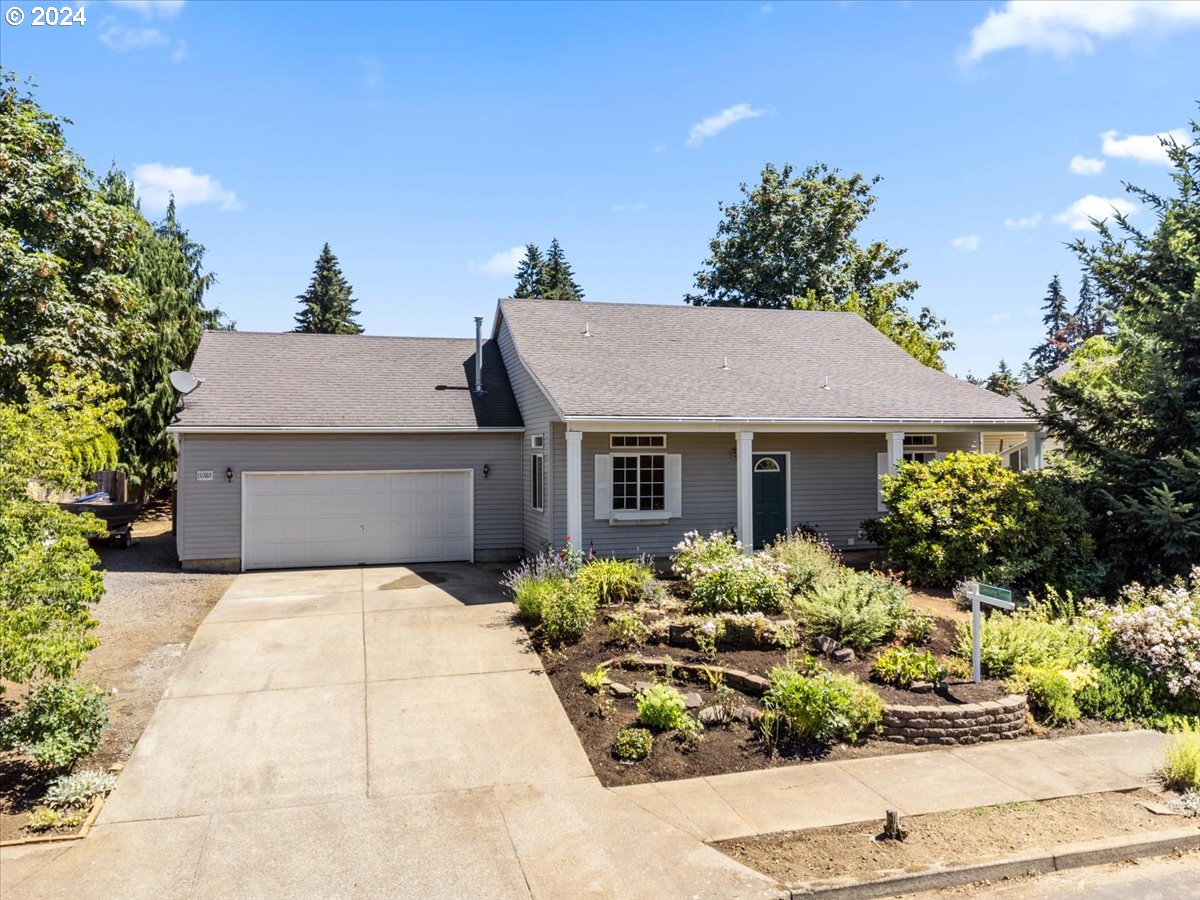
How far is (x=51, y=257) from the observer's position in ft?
49.0

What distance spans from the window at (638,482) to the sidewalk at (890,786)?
8.06 metres

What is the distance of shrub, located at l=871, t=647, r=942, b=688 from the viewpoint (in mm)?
7473

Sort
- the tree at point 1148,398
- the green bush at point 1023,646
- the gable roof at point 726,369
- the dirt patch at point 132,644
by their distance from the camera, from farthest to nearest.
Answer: the gable roof at point 726,369 → the tree at point 1148,398 → the green bush at point 1023,646 → the dirt patch at point 132,644

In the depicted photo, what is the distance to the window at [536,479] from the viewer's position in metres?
14.1

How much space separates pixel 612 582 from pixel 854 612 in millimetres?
3627

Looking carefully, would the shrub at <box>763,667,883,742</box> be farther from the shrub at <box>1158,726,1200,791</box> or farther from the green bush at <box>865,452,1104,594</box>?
the green bush at <box>865,452,1104,594</box>

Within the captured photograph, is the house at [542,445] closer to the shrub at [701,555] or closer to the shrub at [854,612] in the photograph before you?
the shrub at [701,555]

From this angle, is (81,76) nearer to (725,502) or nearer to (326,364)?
(326,364)

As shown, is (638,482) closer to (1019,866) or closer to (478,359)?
(478,359)

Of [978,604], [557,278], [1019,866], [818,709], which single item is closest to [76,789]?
[818,709]

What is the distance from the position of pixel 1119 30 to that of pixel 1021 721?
374 inches

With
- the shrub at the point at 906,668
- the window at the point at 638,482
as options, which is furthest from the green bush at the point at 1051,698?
the window at the point at 638,482

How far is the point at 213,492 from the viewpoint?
14055 millimetres

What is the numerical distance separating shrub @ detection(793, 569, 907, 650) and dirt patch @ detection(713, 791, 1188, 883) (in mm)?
2882
